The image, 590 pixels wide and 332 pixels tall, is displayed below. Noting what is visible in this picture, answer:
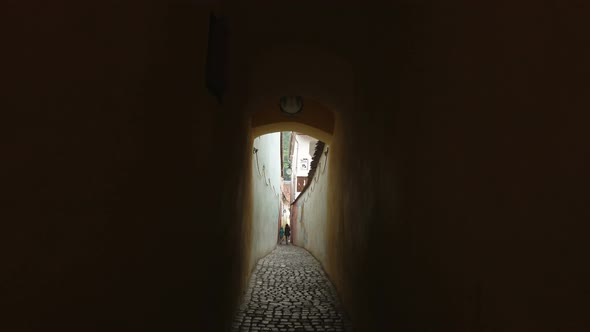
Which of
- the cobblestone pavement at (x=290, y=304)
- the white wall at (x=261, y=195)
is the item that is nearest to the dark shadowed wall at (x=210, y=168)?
the cobblestone pavement at (x=290, y=304)

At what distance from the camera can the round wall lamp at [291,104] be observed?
723 cm

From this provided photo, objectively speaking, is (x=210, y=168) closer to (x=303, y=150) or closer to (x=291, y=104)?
(x=291, y=104)

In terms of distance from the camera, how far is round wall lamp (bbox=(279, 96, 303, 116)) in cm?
723

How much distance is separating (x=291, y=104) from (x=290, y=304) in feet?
12.2

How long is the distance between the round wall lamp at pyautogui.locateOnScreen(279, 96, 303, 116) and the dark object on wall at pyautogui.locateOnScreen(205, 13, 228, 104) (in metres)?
3.85

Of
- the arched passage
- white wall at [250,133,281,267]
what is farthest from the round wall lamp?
white wall at [250,133,281,267]

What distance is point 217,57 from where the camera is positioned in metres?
3.11

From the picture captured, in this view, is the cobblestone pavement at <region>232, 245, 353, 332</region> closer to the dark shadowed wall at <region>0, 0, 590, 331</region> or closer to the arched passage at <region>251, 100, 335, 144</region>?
the dark shadowed wall at <region>0, 0, 590, 331</region>

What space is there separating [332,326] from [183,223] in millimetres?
3048

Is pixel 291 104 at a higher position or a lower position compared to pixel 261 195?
higher

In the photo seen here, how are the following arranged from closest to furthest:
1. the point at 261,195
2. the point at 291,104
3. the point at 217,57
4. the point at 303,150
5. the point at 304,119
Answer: the point at 217,57
the point at 291,104
the point at 304,119
the point at 261,195
the point at 303,150

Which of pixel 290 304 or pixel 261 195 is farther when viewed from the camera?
pixel 261 195

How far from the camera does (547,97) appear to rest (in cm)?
117

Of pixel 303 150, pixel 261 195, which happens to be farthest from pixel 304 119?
pixel 303 150
